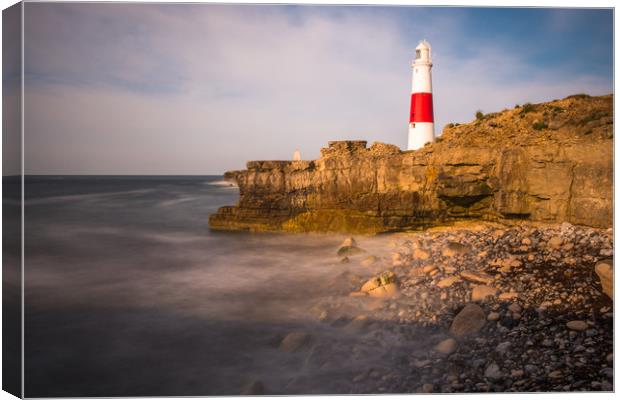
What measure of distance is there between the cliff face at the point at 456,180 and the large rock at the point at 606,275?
3.67 ft

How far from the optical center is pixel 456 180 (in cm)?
690

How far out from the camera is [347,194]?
7.86 metres

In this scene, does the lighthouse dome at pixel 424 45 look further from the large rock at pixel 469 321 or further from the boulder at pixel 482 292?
the large rock at pixel 469 321

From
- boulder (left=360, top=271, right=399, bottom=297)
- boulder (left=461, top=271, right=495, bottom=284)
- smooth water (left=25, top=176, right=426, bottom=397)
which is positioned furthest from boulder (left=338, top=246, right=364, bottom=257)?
boulder (left=461, top=271, right=495, bottom=284)

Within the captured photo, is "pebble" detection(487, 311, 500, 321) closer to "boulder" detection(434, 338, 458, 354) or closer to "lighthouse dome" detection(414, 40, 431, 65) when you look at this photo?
"boulder" detection(434, 338, 458, 354)

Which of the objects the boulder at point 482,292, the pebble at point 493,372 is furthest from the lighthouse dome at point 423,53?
the pebble at point 493,372

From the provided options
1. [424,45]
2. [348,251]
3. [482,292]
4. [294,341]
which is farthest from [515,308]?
[424,45]

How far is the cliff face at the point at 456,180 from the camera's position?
541 cm

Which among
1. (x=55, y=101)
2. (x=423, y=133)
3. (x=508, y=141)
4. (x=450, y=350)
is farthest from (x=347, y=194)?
(x=55, y=101)

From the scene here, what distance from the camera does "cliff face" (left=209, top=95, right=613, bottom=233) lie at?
5.41m

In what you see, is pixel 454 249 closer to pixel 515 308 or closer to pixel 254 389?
pixel 515 308

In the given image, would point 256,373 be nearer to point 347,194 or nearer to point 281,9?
point 281,9

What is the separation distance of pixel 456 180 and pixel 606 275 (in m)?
3.31

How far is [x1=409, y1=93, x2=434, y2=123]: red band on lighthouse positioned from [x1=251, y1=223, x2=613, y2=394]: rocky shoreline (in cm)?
197
